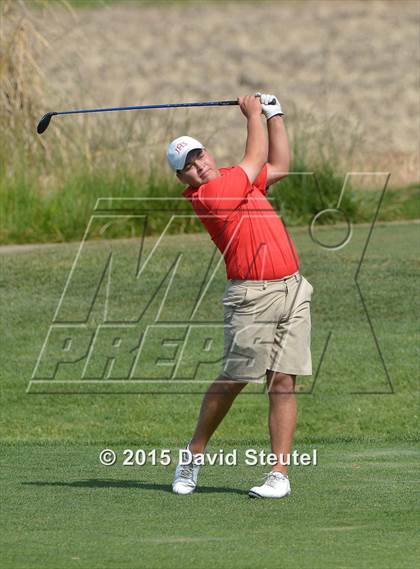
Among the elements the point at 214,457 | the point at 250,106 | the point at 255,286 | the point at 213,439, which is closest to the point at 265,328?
the point at 255,286

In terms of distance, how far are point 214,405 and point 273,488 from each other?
55 centimetres

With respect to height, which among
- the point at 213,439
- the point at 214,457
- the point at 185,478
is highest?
the point at 185,478

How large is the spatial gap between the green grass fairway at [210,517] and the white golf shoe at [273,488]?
0.05 meters

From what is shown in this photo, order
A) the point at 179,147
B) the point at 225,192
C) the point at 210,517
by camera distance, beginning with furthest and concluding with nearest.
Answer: the point at 179,147 → the point at 225,192 → the point at 210,517

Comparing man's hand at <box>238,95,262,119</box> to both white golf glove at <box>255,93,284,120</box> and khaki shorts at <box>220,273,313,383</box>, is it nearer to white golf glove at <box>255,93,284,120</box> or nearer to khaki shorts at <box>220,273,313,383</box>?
white golf glove at <box>255,93,284,120</box>

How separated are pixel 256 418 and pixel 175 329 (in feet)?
7.62

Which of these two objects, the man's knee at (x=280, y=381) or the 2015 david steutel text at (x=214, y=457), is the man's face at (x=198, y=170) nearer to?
the man's knee at (x=280, y=381)

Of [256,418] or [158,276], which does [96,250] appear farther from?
[256,418]

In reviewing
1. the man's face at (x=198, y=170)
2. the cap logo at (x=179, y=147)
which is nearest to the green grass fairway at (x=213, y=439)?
the man's face at (x=198, y=170)

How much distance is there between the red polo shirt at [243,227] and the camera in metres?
7.11

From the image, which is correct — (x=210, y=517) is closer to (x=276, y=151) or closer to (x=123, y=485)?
(x=123, y=485)

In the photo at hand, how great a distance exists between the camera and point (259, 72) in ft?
116

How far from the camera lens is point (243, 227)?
281 inches

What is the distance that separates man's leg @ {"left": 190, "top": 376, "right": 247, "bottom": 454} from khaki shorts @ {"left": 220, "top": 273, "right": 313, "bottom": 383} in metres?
0.09
